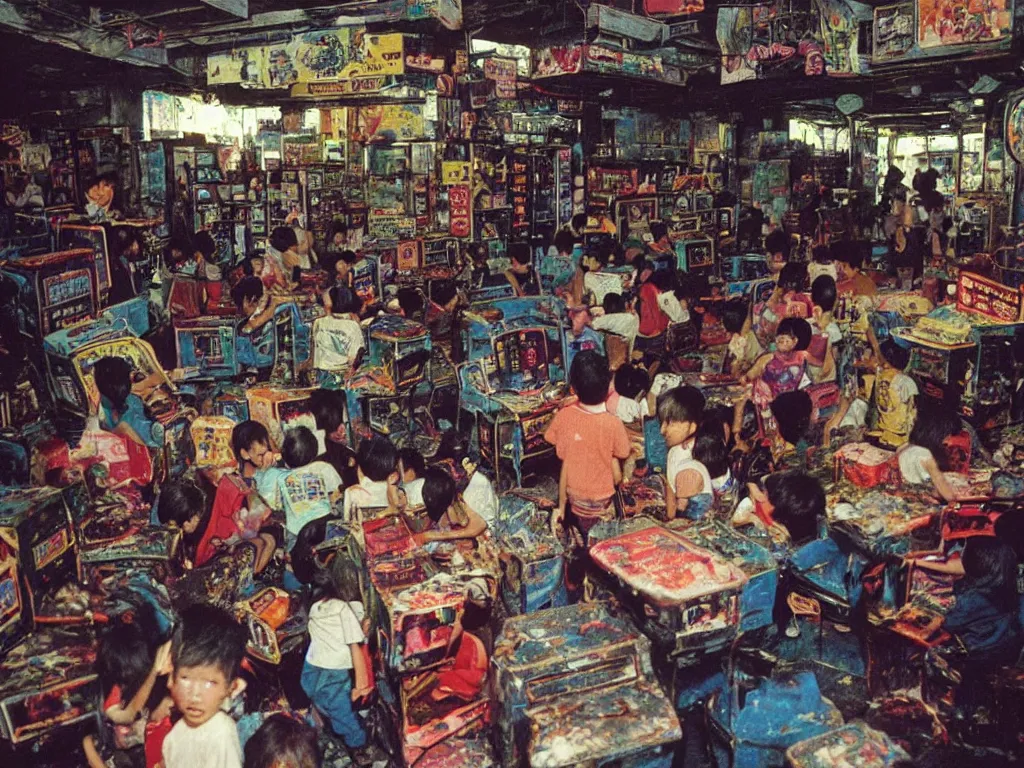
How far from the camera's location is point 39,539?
4.07m

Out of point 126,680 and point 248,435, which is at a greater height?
point 248,435

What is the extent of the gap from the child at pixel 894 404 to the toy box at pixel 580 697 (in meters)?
3.69

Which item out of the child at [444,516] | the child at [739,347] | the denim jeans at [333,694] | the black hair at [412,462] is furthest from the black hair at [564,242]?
the denim jeans at [333,694]

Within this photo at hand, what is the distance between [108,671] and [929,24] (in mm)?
9484

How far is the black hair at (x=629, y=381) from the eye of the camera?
623 centimetres

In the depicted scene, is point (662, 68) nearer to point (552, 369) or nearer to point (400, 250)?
point (400, 250)

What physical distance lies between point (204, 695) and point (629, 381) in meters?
3.89

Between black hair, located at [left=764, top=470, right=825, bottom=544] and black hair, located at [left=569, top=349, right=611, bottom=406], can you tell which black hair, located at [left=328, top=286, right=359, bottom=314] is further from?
black hair, located at [left=764, top=470, right=825, bottom=544]

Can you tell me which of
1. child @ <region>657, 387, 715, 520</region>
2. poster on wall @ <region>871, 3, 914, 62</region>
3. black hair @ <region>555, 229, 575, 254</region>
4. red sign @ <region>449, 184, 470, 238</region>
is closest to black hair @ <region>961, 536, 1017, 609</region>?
child @ <region>657, 387, 715, 520</region>

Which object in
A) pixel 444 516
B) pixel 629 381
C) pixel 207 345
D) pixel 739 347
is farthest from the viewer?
pixel 739 347

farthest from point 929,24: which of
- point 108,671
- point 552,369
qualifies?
point 108,671

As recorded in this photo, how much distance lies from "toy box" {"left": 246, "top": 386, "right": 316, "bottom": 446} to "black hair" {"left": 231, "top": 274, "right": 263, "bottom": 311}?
165 centimetres

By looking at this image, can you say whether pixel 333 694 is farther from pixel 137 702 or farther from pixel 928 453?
pixel 928 453

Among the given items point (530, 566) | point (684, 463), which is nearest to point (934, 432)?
point (684, 463)
